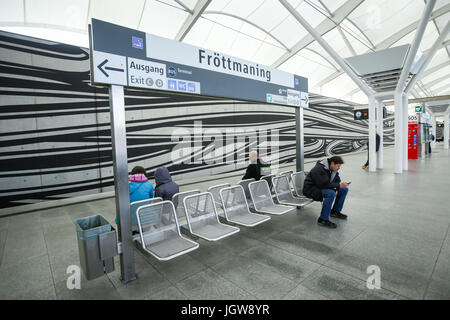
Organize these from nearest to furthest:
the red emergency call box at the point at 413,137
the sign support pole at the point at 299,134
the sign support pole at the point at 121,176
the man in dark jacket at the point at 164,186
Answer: the sign support pole at the point at 121,176, the man in dark jacket at the point at 164,186, the sign support pole at the point at 299,134, the red emergency call box at the point at 413,137

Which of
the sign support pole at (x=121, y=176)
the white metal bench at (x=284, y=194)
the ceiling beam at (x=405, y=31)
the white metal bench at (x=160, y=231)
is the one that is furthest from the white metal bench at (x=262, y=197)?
the ceiling beam at (x=405, y=31)

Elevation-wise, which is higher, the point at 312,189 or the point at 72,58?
the point at 72,58

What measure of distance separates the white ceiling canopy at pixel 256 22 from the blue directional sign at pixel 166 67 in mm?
6317

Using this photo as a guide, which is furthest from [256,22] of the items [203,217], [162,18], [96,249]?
[96,249]

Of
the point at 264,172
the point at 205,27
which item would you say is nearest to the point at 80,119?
the point at 264,172

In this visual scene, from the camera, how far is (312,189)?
4.43 meters

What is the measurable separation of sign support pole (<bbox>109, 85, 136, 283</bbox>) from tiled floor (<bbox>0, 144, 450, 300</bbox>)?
24cm

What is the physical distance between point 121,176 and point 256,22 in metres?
14.5

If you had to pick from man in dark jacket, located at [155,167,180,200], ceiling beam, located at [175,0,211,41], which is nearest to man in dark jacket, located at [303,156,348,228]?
man in dark jacket, located at [155,167,180,200]

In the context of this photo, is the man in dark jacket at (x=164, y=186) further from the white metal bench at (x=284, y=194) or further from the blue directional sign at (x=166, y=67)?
the white metal bench at (x=284, y=194)

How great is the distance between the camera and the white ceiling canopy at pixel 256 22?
9.70m

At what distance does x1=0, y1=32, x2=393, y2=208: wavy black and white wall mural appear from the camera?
6344mm
